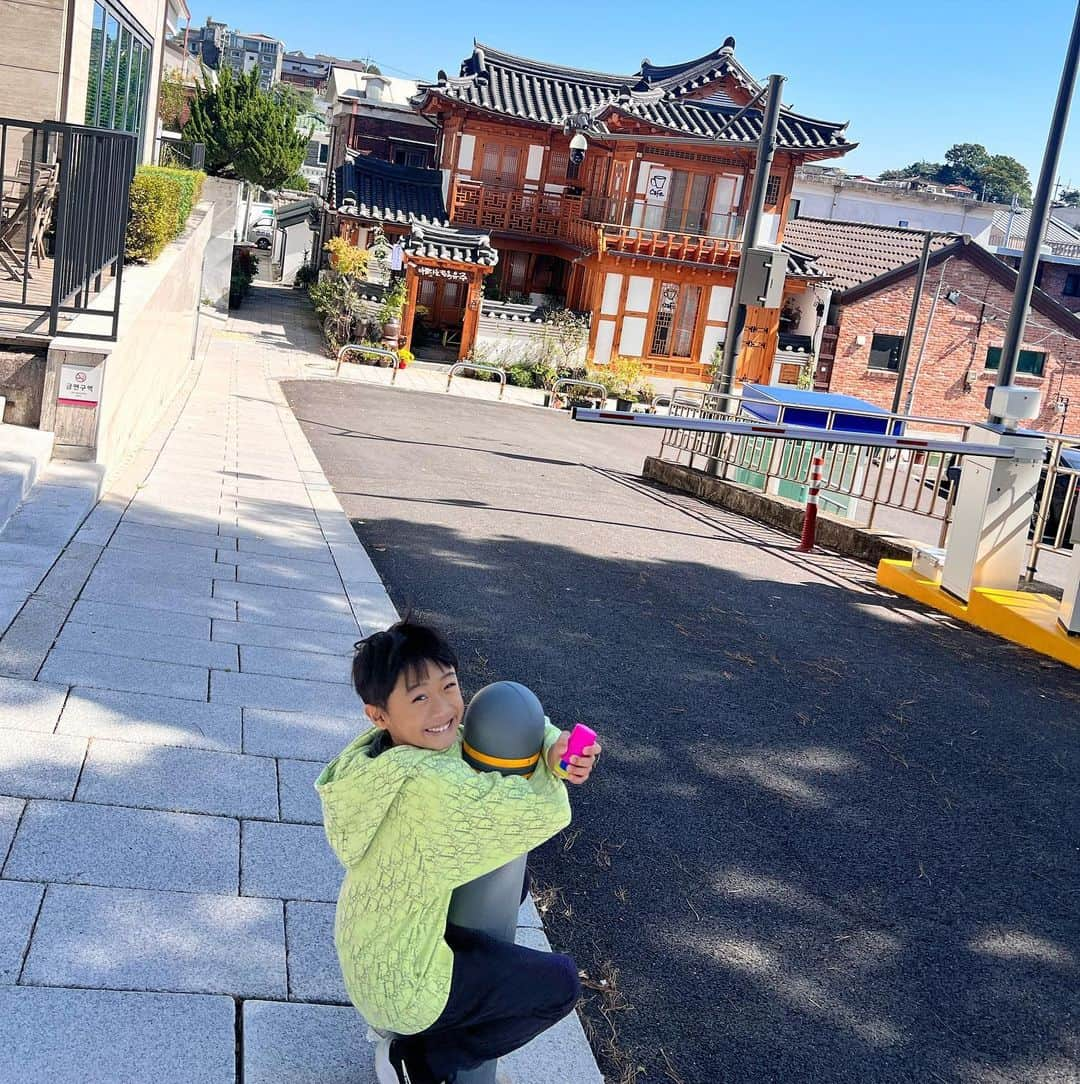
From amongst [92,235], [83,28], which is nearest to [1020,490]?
[92,235]

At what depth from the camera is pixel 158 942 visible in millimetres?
3297

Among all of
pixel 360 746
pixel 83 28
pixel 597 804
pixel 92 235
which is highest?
pixel 83 28

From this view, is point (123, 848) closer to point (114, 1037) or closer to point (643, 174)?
point (114, 1037)

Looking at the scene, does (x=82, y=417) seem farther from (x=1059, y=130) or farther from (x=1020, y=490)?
(x=1059, y=130)

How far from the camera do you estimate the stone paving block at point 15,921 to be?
3.05m

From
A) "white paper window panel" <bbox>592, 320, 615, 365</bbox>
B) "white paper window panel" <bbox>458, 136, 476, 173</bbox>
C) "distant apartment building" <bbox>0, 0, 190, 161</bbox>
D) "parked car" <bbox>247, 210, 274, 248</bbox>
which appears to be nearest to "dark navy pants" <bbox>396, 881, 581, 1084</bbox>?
"distant apartment building" <bbox>0, 0, 190, 161</bbox>

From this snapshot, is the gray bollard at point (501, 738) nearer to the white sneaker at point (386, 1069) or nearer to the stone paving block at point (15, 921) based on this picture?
the white sneaker at point (386, 1069)

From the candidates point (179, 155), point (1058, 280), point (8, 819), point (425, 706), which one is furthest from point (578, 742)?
point (1058, 280)

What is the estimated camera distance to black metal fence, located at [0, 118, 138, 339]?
8102 mm

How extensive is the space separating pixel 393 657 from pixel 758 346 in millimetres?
35869

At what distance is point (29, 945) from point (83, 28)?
12480mm

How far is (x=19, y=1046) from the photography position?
9.02 ft

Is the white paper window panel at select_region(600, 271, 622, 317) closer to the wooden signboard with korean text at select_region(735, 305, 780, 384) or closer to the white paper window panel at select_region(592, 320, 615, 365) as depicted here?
the white paper window panel at select_region(592, 320, 615, 365)

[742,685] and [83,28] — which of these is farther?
[83,28]
